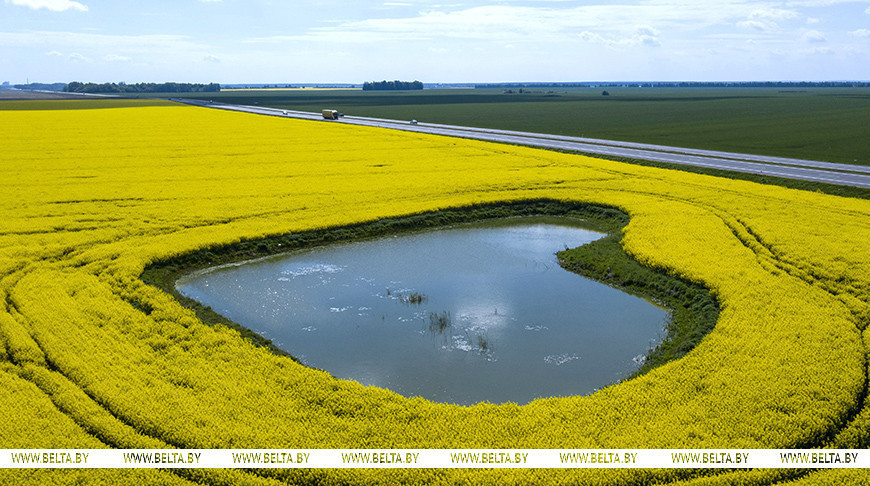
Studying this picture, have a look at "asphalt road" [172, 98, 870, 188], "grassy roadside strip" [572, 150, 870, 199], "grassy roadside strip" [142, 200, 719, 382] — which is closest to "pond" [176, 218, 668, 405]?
"grassy roadside strip" [142, 200, 719, 382]

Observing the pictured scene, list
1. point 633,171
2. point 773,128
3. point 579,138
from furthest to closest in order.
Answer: point 773,128 < point 579,138 < point 633,171

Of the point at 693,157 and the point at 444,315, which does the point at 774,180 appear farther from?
the point at 444,315

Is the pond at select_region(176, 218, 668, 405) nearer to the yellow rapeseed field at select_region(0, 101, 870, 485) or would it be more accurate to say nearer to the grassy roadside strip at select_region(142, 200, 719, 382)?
the grassy roadside strip at select_region(142, 200, 719, 382)

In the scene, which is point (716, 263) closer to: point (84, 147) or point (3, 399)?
Answer: point (3, 399)

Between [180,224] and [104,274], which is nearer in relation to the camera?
[104,274]

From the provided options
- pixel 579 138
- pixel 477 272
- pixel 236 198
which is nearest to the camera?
pixel 477 272

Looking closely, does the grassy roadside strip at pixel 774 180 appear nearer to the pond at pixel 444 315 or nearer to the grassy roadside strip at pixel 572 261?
the grassy roadside strip at pixel 572 261

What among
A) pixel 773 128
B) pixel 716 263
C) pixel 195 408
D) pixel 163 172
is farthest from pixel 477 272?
pixel 773 128
